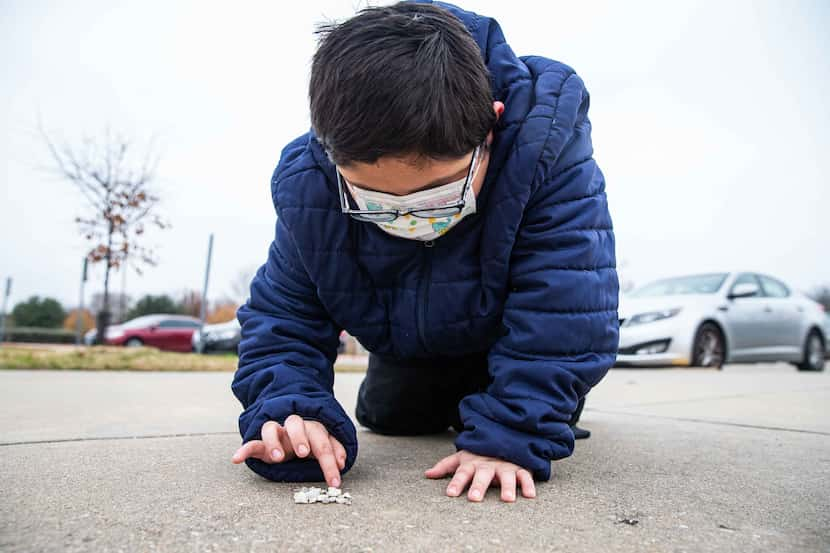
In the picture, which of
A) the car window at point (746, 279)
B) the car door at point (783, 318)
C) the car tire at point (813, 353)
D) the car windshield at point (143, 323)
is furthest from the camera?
the car windshield at point (143, 323)

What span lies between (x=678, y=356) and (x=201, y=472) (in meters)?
5.37

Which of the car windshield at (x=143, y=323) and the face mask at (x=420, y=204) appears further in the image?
the car windshield at (x=143, y=323)

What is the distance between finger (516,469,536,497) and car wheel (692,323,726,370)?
17.6 ft

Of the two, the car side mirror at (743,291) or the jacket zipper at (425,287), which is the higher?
the car side mirror at (743,291)

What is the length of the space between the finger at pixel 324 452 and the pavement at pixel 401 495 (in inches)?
1.9

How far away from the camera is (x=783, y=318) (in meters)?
6.93

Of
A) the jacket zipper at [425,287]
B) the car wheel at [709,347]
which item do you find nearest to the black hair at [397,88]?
the jacket zipper at [425,287]

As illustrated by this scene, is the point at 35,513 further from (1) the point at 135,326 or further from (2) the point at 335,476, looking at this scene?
(1) the point at 135,326

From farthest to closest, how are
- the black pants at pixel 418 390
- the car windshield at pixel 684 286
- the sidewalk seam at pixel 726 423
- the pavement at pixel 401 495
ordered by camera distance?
the car windshield at pixel 684 286 → the sidewalk seam at pixel 726 423 → the black pants at pixel 418 390 → the pavement at pixel 401 495

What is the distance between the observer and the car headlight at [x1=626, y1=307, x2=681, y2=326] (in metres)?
6.13

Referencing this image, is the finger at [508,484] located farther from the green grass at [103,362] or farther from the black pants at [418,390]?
the green grass at [103,362]

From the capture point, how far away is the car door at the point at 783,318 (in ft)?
22.3

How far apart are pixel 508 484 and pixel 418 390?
725 mm

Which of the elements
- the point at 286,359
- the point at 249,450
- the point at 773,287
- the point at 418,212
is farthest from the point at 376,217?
the point at 773,287
